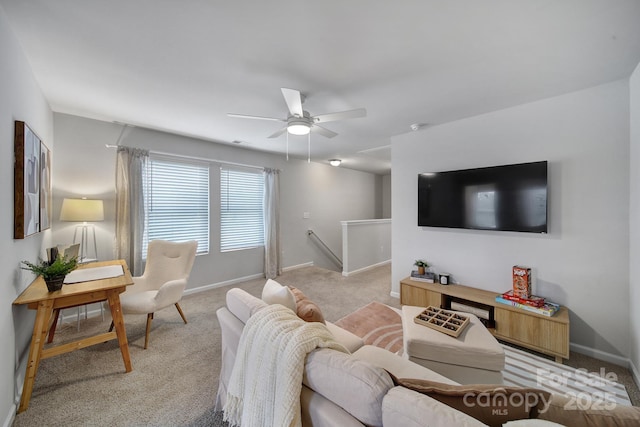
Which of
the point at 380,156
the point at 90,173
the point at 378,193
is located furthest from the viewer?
the point at 378,193

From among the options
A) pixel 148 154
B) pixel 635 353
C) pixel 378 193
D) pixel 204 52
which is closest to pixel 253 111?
pixel 204 52

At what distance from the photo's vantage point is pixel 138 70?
1.90 m

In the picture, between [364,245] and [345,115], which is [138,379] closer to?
[345,115]

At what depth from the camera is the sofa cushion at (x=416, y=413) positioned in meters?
0.62

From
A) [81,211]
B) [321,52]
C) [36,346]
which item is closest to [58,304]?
[36,346]

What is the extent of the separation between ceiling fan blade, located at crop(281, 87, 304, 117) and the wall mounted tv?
6.18ft

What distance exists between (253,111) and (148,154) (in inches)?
70.0

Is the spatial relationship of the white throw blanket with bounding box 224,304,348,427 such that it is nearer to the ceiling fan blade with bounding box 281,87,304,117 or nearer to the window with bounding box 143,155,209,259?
the ceiling fan blade with bounding box 281,87,304,117

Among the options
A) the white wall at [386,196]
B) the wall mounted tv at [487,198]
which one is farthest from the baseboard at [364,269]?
the white wall at [386,196]

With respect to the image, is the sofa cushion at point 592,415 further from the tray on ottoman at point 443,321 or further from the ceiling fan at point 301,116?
the ceiling fan at point 301,116

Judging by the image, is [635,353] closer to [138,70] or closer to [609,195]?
[609,195]

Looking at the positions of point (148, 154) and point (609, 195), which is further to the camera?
point (148, 154)

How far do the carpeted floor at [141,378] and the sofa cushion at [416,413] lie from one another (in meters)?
1.34

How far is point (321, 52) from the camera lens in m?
1.68
